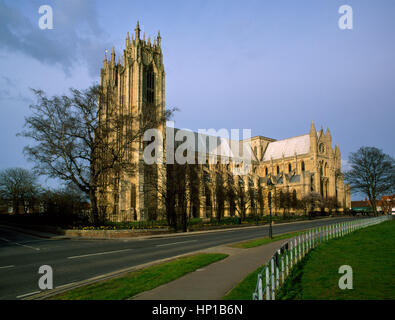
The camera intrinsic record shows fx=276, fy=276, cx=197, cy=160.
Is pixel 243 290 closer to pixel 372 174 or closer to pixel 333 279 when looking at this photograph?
pixel 333 279

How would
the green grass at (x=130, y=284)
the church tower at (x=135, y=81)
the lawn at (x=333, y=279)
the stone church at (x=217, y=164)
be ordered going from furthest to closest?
1. the church tower at (x=135, y=81)
2. the stone church at (x=217, y=164)
3. the lawn at (x=333, y=279)
4. the green grass at (x=130, y=284)

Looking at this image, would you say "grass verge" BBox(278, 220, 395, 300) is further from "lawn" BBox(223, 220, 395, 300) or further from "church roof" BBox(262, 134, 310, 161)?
"church roof" BBox(262, 134, 310, 161)

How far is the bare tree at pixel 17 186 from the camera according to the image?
58812mm

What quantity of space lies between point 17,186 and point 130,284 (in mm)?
70088

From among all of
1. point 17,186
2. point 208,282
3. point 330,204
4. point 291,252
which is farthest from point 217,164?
point 208,282

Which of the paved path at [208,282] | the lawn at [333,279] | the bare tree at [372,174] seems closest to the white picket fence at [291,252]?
the lawn at [333,279]

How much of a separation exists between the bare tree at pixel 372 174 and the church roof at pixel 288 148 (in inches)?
859

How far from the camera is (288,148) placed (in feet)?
286

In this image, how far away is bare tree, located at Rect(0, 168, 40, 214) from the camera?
5881cm

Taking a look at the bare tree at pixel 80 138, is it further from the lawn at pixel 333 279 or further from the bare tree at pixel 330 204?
the bare tree at pixel 330 204
